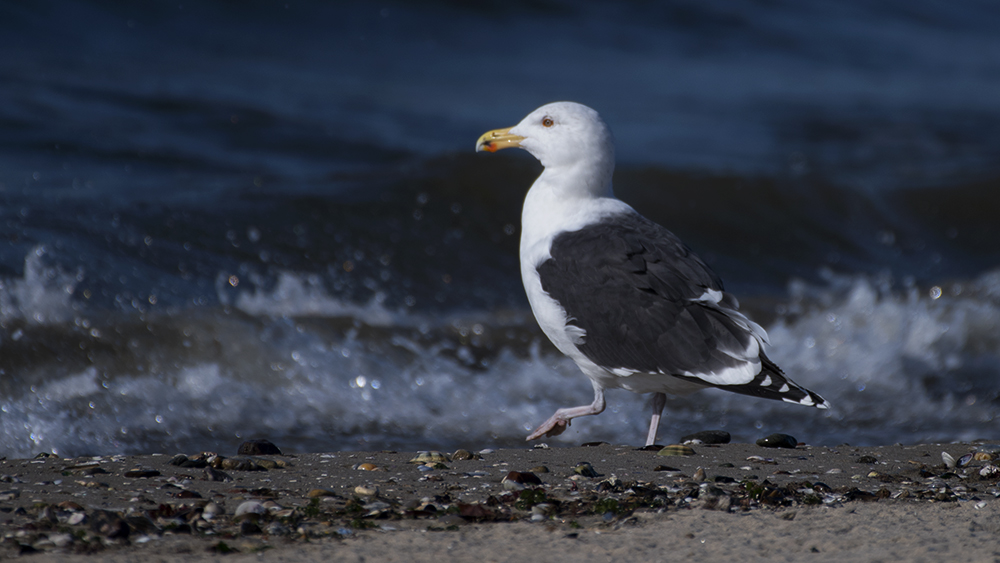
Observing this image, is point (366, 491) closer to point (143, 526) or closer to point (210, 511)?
point (210, 511)

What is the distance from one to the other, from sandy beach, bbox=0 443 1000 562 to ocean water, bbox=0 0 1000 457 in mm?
1281

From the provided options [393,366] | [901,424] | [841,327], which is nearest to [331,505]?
[393,366]

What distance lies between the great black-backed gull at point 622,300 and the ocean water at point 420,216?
1.06 metres

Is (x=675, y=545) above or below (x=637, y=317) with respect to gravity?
below

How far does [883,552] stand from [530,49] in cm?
1365

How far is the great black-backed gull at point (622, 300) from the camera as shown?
3.95 m

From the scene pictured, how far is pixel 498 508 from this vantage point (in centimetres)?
304

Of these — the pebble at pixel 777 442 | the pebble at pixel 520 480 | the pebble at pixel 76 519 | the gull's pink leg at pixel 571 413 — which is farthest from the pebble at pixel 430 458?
the pebble at pixel 777 442

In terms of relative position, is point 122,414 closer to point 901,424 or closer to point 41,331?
point 41,331

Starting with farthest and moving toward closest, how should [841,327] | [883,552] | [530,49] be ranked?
1. [530,49]
2. [841,327]
3. [883,552]

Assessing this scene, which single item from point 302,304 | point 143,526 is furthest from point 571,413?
point 302,304

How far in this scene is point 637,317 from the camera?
411 centimetres

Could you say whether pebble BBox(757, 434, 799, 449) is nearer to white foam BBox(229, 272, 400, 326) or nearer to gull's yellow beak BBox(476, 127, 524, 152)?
gull's yellow beak BBox(476, 127, 524, 152)

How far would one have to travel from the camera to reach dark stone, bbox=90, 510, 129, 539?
8.69 feet
